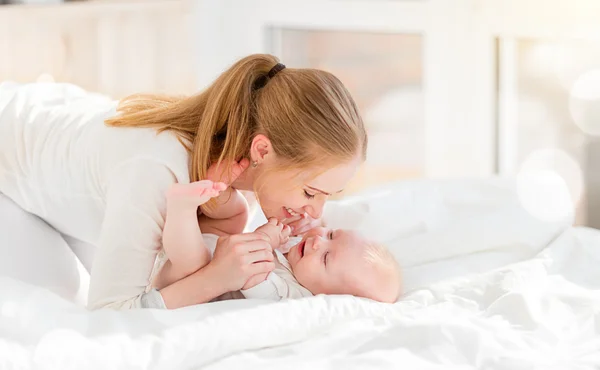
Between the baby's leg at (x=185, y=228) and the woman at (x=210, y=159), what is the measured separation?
31mm

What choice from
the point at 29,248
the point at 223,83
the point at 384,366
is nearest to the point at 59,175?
the point at 29,248

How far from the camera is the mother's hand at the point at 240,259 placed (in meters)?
1.35

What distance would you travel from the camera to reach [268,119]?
4.46 feet

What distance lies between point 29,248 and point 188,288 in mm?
422

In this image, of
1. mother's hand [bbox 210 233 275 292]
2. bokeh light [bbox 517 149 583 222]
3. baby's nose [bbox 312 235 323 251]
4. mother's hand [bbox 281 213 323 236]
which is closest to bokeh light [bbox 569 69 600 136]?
bokeh light [bbox 517 149 583 222]

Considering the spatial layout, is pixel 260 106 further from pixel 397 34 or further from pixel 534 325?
pixel 397 34

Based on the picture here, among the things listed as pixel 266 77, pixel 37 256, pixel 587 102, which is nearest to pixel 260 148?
pixel 266 77

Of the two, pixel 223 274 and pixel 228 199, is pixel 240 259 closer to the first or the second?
pixel 223 274

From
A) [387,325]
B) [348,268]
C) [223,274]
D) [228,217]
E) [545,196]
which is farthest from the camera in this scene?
[545,196]

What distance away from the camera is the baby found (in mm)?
1293

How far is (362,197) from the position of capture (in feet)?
6.46

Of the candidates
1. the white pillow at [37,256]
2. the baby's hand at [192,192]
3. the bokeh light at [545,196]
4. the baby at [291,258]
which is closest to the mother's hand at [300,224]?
the baby at [291,258]

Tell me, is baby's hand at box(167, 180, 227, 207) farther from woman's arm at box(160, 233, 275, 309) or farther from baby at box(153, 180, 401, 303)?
woman's arm at box(160, 233, 275, 309)

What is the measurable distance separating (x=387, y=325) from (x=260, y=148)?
0.41 metres
